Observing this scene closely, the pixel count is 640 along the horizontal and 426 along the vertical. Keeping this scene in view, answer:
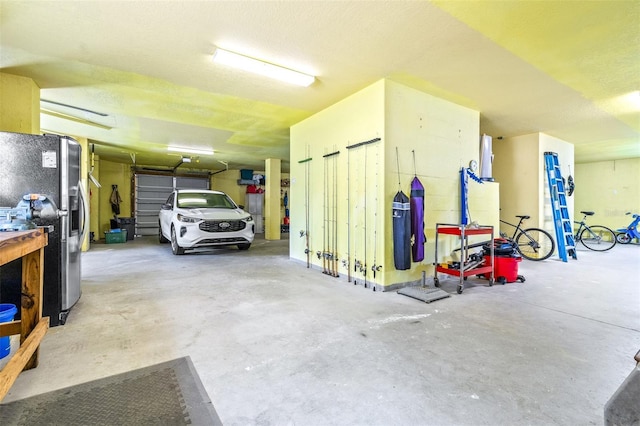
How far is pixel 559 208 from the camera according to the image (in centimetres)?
621

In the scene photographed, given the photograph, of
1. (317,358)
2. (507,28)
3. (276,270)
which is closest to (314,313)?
(317,358)

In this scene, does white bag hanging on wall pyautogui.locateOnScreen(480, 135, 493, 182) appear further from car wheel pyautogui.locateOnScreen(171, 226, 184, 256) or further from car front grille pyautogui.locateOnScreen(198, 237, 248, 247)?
car wheel pyautogui.locateOnScreen(171, 226, 184, 256)

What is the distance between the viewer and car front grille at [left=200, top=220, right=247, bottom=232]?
595 cm

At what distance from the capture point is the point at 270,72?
3.42m

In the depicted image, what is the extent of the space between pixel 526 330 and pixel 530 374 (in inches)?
32.0

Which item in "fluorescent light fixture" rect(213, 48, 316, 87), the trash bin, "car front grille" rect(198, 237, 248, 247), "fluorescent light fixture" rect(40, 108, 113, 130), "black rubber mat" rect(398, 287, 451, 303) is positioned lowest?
"black rubber mat" rect(398, 287, 451, 303)

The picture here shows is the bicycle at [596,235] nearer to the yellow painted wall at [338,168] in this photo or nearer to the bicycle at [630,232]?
the bicycle at [630,232]

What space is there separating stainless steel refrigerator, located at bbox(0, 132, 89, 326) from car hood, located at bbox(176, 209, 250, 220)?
328 centimetres

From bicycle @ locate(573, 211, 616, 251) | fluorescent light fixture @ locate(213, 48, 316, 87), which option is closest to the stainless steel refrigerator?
fluorescent light fixture @ locate(213, 48, 316, 87)

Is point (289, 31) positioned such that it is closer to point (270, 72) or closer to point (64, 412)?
point (270, 72)

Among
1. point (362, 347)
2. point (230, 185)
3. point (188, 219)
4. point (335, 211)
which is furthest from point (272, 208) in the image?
point (362, 347)

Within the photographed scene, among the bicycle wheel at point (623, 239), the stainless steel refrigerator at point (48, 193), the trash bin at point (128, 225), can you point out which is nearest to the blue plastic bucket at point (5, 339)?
the stainless steel refrigerator at point (48, 193)

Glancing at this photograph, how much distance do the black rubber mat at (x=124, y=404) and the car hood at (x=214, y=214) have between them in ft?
14.7

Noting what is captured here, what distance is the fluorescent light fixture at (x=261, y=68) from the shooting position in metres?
3.10
